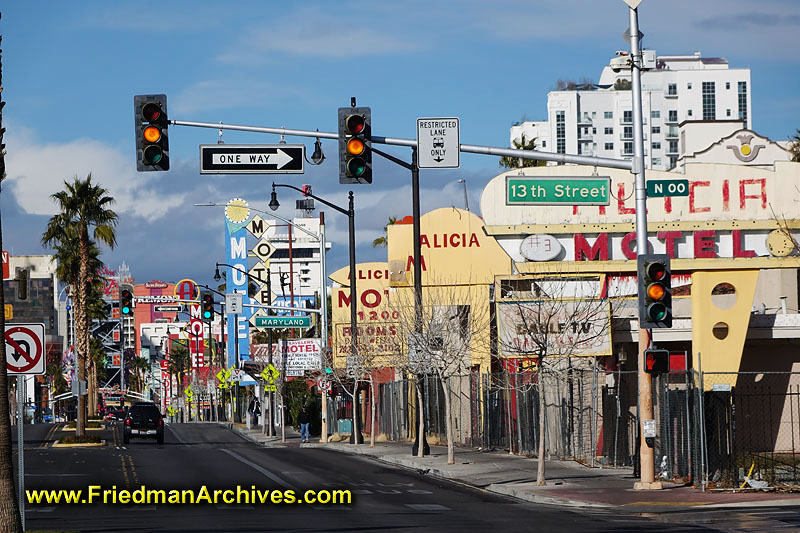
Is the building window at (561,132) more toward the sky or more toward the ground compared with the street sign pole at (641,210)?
more toward the sky

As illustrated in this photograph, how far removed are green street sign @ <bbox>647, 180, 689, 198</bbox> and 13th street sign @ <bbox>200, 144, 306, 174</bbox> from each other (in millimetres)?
6782

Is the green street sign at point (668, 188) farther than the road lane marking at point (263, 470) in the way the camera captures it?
No

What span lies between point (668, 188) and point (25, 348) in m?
12.0

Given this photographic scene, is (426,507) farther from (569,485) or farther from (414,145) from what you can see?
(414,145)

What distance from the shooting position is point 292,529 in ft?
61.2

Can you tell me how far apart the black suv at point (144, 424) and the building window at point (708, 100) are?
11747cm

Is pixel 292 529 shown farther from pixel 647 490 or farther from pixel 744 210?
pixel 744 210

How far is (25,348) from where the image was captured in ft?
59.3

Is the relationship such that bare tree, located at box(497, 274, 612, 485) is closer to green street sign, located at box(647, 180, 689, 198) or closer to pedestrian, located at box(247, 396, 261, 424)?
green street sign, located at box(647, 180, 689, 198)

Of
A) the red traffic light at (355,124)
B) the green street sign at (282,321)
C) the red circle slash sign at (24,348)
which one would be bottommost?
the green street sign at (282,321)

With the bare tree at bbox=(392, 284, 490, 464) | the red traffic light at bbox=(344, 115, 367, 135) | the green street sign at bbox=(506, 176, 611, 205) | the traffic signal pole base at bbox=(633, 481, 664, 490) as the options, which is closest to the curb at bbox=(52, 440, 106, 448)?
the bare tree at bbox=(392, 284, 490, 464)

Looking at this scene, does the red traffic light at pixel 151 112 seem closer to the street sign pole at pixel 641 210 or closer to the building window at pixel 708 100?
the street sign pole at pixel 641 210

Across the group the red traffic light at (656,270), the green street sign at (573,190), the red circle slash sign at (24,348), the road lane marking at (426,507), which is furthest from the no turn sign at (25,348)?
the red traffic light at (656,270)

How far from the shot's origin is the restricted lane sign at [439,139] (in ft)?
69.2
